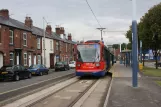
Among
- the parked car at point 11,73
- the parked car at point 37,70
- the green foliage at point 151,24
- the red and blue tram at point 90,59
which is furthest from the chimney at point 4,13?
the green foliage at point 151,24

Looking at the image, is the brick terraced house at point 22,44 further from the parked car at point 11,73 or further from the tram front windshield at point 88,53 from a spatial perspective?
the tram front windshield at point 88,53

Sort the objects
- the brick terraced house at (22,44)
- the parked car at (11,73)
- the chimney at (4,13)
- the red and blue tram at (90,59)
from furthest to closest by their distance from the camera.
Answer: the chimney at (4,13) < the brick terraced house at (22,44) < the parked car at (11,73) < the red and blue tram at (90,59)

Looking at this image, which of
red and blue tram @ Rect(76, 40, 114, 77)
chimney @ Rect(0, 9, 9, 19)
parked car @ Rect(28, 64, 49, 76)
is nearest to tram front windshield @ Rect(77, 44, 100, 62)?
red and blue tram @ Rect(76, 40, 114, 77)

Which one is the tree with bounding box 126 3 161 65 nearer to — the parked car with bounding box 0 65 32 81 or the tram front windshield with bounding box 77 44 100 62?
the tram front windshield with bounding box 77 44 100 62

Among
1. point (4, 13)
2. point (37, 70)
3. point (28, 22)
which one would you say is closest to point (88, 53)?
point (37, 70)

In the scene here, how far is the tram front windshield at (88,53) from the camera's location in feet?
77.7

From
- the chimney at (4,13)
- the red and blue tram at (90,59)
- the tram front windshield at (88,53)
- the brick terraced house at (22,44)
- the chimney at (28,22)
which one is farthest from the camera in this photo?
the chimney at (28,22)

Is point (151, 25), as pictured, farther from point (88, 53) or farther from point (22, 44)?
point (22, 44)

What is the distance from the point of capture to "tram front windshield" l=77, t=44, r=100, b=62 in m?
23.7

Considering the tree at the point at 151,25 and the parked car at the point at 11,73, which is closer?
the parked car at the point at 11,73

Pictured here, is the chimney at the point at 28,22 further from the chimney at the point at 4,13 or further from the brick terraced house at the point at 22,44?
the chimney at the point at 4,13

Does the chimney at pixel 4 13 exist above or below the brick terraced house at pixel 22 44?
above

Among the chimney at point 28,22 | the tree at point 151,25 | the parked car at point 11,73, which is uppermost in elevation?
the chimney at point 28,22

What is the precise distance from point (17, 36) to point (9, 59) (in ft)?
12.7
